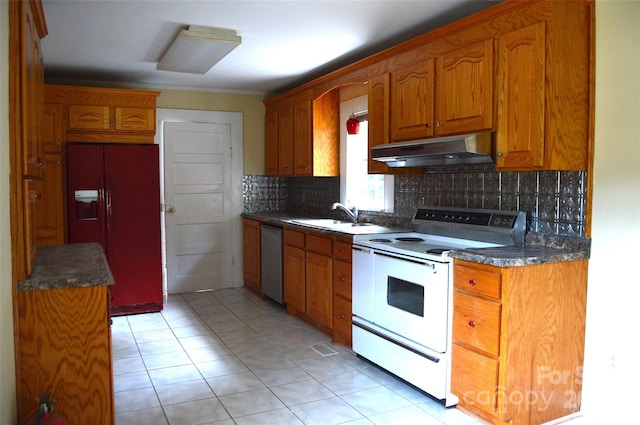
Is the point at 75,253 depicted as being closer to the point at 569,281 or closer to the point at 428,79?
the point at 428,79

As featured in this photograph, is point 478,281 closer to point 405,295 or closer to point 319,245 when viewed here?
point 405,295

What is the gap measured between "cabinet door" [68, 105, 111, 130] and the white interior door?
0.83 metres

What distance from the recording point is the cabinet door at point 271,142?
19.1 ft

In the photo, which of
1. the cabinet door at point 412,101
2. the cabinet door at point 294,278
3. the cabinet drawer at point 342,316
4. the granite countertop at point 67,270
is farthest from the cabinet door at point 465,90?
the granite countertop at point 67,270

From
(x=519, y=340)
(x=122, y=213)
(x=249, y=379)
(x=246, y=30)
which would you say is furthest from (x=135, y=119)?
(x=519, y=340)

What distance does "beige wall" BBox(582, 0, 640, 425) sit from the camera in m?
2.58

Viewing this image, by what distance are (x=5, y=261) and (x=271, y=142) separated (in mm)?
4230

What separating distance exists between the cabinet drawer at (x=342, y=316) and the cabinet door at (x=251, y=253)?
1.76 metres

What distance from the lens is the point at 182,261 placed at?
18.9ft

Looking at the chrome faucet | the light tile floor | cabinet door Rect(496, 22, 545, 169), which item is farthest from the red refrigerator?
cabinet door Rect(496, 22, 545, 169)

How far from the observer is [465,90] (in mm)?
3012

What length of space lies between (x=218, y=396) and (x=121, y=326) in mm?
1894

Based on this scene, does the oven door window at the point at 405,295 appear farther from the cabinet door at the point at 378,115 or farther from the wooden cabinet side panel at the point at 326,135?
the wooden cabinet side panel at the point at 326,135

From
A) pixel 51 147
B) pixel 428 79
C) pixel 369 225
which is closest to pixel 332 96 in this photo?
pixel 369 225
